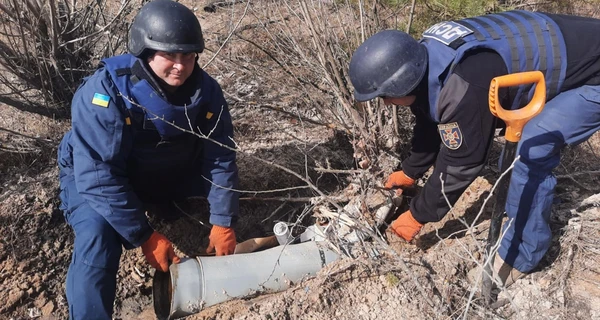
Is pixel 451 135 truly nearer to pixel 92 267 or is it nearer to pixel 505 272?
pixel 505 272

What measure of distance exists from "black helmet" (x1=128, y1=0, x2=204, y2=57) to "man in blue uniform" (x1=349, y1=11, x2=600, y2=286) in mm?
766

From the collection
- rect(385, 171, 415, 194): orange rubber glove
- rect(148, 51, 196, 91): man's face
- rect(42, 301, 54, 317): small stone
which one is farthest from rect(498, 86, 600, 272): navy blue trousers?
rect(42, 301, 54, 317): small stone

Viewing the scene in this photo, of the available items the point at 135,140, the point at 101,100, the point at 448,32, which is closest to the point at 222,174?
the point at 135,140

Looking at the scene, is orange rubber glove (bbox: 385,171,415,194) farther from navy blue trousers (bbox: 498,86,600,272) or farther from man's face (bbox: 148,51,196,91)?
man's face (bbox: 148,51,196,91)

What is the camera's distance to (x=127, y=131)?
255 centimetres

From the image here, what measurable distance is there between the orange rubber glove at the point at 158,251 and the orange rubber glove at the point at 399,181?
1.37 m

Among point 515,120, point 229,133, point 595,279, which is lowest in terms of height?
point 595,279

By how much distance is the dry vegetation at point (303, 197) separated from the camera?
2580 millimetres

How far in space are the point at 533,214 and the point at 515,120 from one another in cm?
68

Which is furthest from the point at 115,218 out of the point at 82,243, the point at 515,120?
the point at 515,120

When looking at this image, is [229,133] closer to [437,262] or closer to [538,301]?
[437,262]

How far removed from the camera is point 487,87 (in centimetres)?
220

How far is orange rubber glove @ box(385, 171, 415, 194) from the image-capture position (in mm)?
3209

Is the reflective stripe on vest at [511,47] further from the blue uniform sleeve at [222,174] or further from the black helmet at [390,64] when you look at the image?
the blue uniform sleeve at [222,174]
